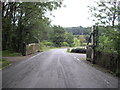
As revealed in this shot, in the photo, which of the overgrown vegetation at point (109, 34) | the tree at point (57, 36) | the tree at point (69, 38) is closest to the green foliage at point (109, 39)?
the overgrown vegetation at point (109, 34)

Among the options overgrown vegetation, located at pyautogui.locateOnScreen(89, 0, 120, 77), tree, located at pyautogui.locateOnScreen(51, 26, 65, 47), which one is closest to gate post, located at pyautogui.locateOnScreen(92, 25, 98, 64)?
overgrown vegetation, located at pyautogui.locateOnScreen(89, 0, 120, 77)

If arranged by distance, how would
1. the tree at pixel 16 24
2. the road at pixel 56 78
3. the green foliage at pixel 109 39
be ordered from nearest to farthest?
the road at pixel 56 78 < the green foliage at pixel 109 39 < the tree at pixel 16 24

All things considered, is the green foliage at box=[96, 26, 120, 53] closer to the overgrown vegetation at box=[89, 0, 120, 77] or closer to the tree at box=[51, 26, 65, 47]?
the overgrown vegetation at box=[89, 0, 120, 77]

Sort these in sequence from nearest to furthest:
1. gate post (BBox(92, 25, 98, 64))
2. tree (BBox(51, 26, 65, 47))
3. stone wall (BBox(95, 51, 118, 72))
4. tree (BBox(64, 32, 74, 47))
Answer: stone wall (BBox(95, 51, 118, 72)), gate post (BBox(92, 25, 98, 64)), tree (BBox(51, 26, 65, 47)), tree (BBox(64, 32, 74, 47))

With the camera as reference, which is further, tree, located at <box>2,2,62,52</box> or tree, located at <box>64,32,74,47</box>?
tree, located at <box>64,32,74,47</box>

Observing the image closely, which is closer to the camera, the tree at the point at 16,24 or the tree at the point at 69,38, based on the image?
the tree at the point at 16,24

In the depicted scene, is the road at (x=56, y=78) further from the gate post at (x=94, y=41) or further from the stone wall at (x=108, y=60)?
the gate post at (x=94, y=41)

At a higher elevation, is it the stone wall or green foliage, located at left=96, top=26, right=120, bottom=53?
green foliage, located at left=96, top=26, right=120, bottom=53

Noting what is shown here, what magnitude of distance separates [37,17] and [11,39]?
20.1ft

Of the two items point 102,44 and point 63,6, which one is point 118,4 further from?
point 63,6

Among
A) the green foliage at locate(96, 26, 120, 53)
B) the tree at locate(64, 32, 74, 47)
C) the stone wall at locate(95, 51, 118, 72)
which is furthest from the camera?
the tree at locate(64, 32, 74, 47)

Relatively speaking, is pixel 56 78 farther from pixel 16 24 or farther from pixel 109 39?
pixel 16 24

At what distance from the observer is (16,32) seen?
104 feet

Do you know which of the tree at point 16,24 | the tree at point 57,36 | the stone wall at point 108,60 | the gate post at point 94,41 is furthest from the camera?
the tree at point 57,36
